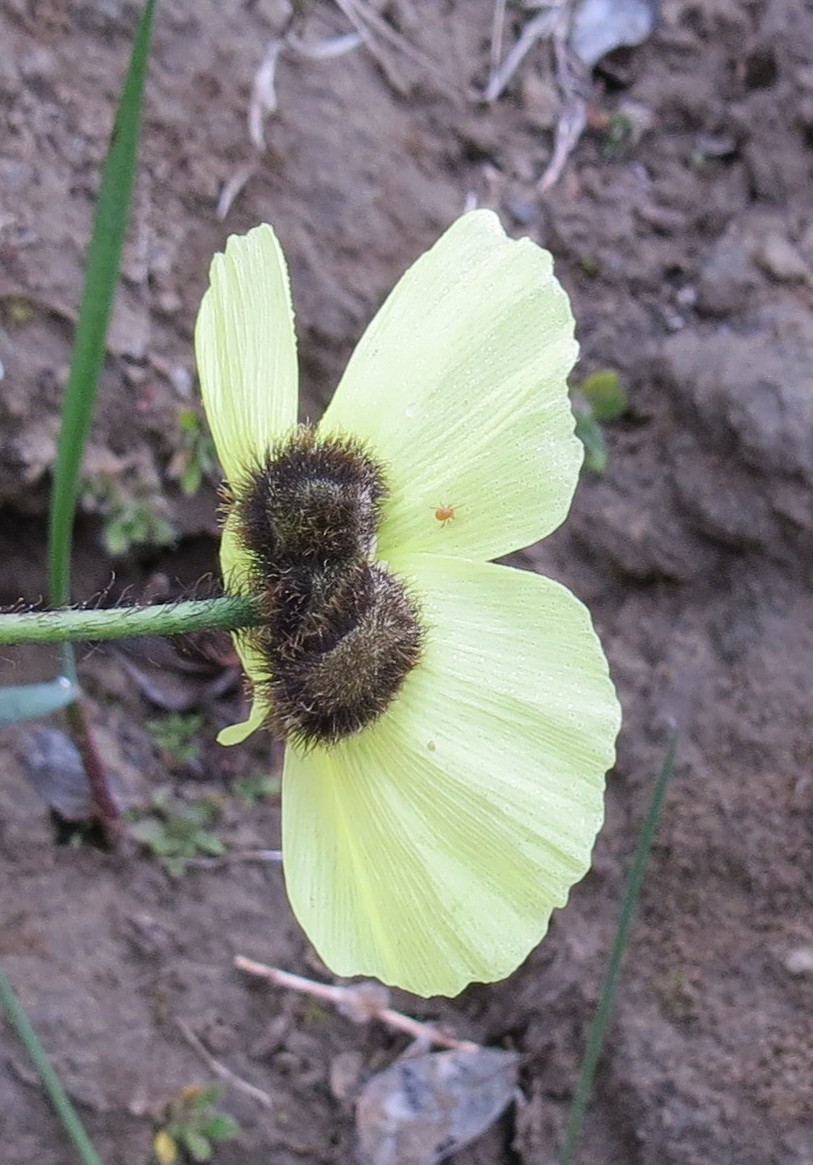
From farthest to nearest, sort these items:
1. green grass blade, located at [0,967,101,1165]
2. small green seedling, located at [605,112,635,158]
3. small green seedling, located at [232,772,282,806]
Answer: small green seedling, located at [605,112,635,158]
small green seedling, located at [232,772,282,806]
green grass blade, located at [0,967,101,1165]

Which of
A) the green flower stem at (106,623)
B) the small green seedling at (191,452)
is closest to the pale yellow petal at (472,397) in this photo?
the green flower stem at (106,623)

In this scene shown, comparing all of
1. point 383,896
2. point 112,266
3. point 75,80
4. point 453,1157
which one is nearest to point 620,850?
point 453,1157

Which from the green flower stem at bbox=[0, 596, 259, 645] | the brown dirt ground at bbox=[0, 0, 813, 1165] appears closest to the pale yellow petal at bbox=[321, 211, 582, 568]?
the green flower stem at bbox=[0, 596, 259, 645]

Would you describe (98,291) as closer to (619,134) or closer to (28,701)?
(28,701)

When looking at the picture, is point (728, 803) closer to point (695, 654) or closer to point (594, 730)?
point (695, 654)

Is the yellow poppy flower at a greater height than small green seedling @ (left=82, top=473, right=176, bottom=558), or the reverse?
the yellow poppy flower

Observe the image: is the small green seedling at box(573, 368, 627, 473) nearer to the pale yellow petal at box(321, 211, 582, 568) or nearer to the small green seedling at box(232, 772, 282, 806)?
the small green seedling at box(232, 772, 282, 806)
